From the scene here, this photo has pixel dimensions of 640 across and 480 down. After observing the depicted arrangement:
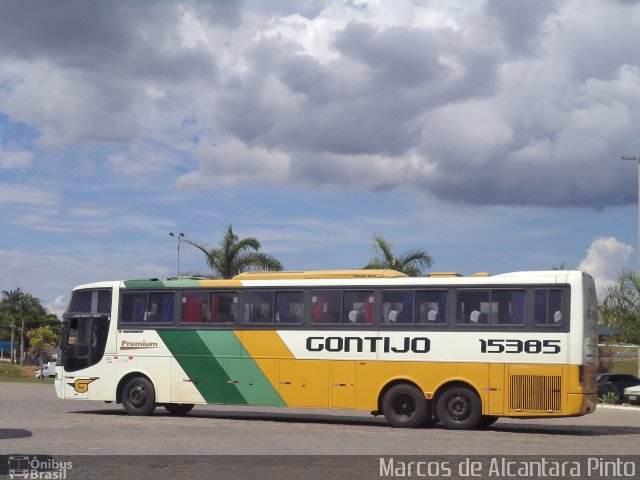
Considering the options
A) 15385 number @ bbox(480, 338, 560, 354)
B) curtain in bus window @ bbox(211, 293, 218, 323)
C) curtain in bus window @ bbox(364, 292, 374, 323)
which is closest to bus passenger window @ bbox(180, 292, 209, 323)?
curtain in bus window @ bbox(211, 293, 218, 323)

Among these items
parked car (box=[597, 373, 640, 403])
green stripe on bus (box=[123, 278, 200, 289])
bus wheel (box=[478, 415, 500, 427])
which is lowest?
bus wheel (box=[478, 415, 500, 427])

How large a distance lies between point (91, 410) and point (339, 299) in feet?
24.6

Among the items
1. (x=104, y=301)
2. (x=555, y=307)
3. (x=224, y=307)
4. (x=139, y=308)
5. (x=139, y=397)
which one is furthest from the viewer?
(x=104, y=301)

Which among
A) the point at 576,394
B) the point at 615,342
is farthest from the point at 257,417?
the point at 615,342

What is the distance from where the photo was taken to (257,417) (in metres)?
24.4

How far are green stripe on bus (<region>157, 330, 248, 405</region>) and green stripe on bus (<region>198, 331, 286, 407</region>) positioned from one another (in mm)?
135

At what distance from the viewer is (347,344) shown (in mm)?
22312

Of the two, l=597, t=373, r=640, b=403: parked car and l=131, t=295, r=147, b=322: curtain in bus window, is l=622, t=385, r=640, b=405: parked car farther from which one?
l=131, t=295, r=147, b=322: curtain in bus window

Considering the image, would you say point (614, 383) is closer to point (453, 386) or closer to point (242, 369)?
point (453, 386)

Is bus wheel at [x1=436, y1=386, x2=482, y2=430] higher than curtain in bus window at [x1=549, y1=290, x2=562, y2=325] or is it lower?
lower

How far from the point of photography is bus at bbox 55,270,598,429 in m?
20.7

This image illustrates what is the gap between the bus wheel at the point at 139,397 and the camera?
24.0 meters

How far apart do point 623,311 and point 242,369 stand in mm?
19676

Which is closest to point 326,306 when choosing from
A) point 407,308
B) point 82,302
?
point 407,308
